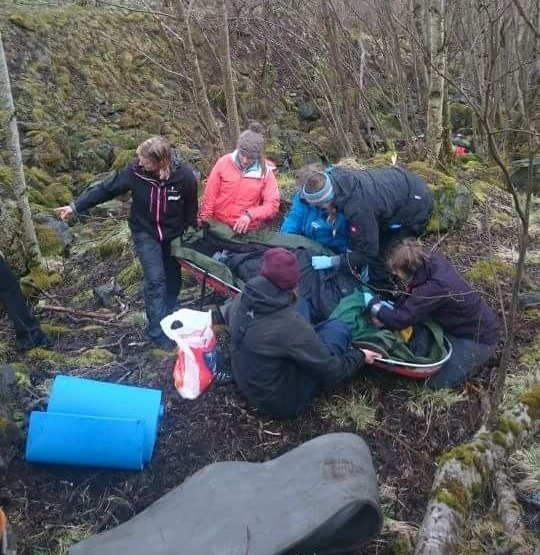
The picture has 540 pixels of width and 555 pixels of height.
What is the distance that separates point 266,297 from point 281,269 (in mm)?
184

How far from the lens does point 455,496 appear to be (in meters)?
2.83

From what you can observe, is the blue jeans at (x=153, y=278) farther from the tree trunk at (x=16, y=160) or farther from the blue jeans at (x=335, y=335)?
the tree trunk at (x=16, y=160)

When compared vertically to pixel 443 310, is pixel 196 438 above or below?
below

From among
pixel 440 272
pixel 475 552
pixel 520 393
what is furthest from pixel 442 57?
pixel 475 552

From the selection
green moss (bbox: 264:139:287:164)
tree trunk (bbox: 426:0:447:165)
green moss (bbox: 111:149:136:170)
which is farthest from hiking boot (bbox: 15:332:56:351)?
green moss (bbox: 264:139:287:164)

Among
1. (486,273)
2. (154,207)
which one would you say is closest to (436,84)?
(486,273)

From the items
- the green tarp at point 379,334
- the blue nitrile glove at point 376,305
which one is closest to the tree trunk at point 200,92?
the green tarp at point 379,334

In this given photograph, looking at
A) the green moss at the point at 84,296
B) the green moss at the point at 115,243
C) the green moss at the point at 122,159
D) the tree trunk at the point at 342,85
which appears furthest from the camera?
the green moss at the point at 122,159

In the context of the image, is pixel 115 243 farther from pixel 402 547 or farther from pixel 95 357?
pixel 402 547

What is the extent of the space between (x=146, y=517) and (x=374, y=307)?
7.04ft

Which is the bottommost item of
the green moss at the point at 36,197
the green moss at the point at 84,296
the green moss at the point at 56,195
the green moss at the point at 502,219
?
the green moss at the point at 56,195

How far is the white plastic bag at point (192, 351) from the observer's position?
3.79 m

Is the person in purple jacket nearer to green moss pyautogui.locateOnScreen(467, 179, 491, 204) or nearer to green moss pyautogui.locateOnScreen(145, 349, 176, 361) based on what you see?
green moss pyautogui.locateOnScreen(145, 349, 176, 361)

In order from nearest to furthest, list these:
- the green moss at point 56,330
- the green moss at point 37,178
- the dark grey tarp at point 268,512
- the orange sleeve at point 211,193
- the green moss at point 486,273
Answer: the dark grey tarp at point 268,512, the green moss at point 56,330, the orange sleeve at point 211,193, the green moss at point 486,273, the green moss at point 37,178
